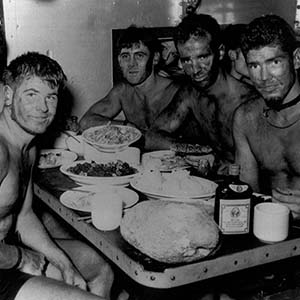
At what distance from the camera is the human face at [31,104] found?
7.92 ft

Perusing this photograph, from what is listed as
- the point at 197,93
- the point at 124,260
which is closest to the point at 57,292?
the point at 124,260

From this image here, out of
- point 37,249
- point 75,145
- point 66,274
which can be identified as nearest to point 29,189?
point 37,249

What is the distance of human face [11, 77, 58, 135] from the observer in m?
2.41

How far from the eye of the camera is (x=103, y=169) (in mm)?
2711

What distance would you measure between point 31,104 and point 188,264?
1202 mm

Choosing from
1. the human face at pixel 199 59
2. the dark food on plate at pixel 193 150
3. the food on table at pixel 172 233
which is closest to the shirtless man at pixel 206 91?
the human face at pixel 199 59

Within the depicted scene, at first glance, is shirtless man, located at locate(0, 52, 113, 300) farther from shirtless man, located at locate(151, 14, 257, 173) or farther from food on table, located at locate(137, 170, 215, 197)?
shirtless man, located at locate(151, 14, 257, 173)

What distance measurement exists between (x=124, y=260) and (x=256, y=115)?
4.91 feet

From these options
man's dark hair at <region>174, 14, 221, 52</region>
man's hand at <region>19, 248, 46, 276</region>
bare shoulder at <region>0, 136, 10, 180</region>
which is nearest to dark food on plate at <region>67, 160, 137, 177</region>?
bare shoulder at <region>0, 136, 10, 180</region>

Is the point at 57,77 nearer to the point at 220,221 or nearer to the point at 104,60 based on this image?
the point at 220,221

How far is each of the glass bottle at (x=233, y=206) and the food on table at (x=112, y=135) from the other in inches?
54.6

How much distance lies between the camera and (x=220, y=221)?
6.29 ft

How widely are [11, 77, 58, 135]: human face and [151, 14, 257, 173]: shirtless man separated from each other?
1334mm

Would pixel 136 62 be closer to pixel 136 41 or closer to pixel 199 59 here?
pixel 136 41
